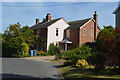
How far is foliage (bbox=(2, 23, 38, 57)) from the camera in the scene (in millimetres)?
28578

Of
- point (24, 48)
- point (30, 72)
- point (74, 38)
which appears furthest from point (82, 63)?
point (74, 38)

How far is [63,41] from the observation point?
111ft

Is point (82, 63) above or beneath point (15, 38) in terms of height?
beneath

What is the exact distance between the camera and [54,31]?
34.2 m

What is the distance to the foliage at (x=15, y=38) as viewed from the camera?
2858 cm

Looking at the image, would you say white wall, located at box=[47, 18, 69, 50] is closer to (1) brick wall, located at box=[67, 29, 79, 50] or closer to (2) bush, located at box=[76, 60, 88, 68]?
(1) brick wall, located at box=[67, 29, 79, 50]

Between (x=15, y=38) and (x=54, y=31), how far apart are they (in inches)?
350

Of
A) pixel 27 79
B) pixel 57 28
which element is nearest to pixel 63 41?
pixel 57 28

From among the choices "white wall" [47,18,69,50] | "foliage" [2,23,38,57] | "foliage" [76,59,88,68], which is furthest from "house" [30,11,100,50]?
"foliage" [76,59,88,68]

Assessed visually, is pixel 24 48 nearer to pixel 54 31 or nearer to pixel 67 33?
pixel 54 31

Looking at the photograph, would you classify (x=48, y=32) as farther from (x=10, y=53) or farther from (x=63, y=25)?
(x=10, y=53)

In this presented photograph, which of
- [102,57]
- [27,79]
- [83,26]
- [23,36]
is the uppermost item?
A: [83,26]

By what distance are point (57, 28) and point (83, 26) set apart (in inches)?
207

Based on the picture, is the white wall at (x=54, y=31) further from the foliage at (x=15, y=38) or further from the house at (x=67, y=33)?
the foliage at (x=15, y=38)
